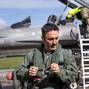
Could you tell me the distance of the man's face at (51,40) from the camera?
14.4ft

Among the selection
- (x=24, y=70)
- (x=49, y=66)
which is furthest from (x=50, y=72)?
(x=24, y=70)

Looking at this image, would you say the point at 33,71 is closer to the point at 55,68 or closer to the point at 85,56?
the point at 55,68

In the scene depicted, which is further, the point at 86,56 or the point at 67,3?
the point at 67,3

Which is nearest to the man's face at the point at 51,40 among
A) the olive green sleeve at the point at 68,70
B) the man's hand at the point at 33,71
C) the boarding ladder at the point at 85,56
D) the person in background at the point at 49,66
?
the person in background at the point at 49,66

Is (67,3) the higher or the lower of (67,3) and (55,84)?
the higher

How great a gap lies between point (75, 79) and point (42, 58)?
16.7 inches

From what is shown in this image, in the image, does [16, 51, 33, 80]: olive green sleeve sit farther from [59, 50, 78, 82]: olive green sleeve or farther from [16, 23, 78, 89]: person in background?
[59, 50, 78, 82]: olive green sleeve

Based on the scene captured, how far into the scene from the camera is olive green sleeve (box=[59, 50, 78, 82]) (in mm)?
4324

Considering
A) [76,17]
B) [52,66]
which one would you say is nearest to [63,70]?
A: [52,66]

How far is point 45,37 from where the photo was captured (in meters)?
4.45

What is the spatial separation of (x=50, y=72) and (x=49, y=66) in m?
0.12

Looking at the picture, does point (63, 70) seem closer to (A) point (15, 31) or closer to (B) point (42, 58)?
(B) point (42, 58)

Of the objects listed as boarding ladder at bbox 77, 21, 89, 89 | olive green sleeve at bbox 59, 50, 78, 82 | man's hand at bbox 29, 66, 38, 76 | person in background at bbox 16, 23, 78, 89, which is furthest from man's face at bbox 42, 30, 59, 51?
boarding ladder at bbox 77, 21, 89, 89

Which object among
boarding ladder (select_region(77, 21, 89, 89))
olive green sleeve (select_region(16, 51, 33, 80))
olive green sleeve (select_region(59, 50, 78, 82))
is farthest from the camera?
boarding ladder (select_region(77, 21, 89, 89))
